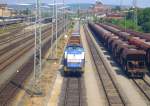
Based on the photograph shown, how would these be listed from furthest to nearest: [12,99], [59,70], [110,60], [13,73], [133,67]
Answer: [110,60] < [59,70] < [13,73] < [133,67] < [12,99]

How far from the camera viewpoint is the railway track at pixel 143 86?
33.0 meters

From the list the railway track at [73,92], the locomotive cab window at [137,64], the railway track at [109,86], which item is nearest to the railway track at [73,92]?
the railway track at [73,92]

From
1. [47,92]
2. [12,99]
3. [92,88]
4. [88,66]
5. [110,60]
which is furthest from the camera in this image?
[110,60]

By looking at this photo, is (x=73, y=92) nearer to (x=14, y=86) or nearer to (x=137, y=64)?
(x=14, y=86)

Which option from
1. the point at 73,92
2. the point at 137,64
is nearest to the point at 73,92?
the point at 73,92

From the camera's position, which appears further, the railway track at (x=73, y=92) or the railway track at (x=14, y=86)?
the railway track at (x=14, y=86)

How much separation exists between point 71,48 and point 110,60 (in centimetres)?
1378

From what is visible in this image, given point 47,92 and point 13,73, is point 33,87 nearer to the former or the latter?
point 47,92

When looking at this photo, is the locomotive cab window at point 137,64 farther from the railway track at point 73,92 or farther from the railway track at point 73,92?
the railway track at point 73,92

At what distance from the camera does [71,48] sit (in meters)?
43.0

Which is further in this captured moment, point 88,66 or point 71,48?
point 88,66

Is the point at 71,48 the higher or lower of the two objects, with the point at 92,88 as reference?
higher

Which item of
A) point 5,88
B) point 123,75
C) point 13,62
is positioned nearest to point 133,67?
point 123,75

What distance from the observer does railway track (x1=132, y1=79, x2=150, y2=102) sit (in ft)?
108
